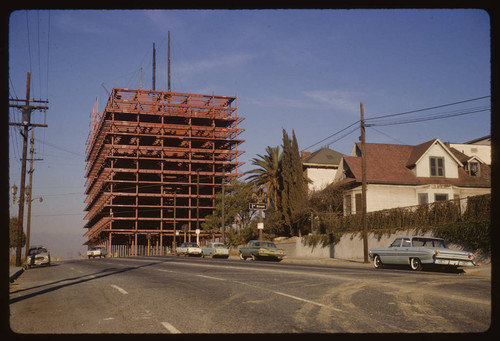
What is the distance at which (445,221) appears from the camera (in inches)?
1122

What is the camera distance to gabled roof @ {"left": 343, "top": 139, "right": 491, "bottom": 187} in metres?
45.1

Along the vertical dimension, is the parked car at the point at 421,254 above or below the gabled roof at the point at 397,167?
below

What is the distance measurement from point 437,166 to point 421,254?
25.4 metres

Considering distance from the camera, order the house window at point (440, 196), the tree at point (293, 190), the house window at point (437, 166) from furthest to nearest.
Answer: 1. the tree at point (293, 190)
2. the house window at point (437, 166)
3. the house window at point (440, 196)

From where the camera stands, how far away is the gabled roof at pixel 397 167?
148 feet

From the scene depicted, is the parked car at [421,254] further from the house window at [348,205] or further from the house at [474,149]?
the house at [474,149]

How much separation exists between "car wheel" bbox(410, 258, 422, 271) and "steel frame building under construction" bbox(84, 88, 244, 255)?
223 ft

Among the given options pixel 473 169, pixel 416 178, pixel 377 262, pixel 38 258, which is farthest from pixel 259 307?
pixel 473 169

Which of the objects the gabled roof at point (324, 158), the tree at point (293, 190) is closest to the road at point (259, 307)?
the tree at point (293, 190)

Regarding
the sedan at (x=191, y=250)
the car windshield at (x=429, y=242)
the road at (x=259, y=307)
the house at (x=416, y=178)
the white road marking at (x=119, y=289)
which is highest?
the house at (x=416, y=178)

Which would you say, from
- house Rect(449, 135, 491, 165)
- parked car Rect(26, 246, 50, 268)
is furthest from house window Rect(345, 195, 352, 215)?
parked car Rect(26, 246, 50, 268)

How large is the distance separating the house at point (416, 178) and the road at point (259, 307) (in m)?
30.5

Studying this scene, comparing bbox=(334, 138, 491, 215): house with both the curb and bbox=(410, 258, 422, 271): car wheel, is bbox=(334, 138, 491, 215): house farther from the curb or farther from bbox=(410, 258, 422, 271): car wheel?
the curb
